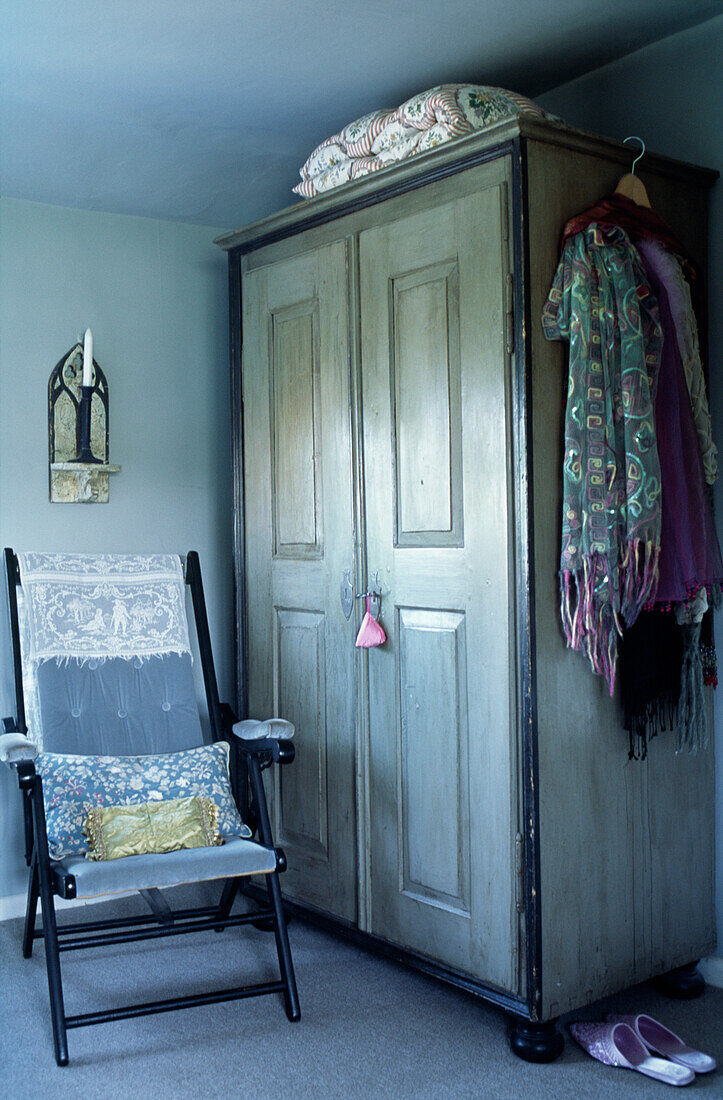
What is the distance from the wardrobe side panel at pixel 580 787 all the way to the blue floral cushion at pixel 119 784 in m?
0.88

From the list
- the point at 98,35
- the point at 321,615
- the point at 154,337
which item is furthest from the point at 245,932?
the point at 98,35

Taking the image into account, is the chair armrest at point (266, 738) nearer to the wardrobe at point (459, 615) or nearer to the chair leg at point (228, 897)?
the wardrobe at point (459, 615)

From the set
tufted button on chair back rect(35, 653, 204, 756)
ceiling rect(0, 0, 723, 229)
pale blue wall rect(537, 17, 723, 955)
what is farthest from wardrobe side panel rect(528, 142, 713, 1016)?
tufted button on chair back rect(35, 653, 204, 756)

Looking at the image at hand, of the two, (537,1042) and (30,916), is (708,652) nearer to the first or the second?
(537,1042)

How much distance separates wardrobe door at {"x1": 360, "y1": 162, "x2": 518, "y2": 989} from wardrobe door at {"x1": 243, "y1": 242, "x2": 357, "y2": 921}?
12cm

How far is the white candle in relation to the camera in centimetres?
326

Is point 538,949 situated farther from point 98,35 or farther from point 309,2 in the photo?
point 98,35

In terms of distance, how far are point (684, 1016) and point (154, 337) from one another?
266 centimetres

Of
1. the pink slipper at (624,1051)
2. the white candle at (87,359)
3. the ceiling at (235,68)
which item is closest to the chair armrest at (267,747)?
the pink slipper at (624,1051)

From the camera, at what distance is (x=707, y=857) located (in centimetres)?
263

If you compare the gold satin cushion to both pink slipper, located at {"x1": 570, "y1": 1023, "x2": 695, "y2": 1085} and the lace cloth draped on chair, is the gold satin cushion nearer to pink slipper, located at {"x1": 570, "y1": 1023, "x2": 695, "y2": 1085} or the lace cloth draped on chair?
the lace cloth draped on chair

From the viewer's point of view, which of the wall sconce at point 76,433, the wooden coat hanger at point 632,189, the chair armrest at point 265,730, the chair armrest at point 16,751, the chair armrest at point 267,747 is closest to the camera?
the wooden coat hanger at point 632,189

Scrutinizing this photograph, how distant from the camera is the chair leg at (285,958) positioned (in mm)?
2484

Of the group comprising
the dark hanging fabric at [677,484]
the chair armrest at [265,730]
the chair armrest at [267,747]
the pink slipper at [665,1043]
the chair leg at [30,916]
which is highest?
the dark hanging fabric at [677,484]
